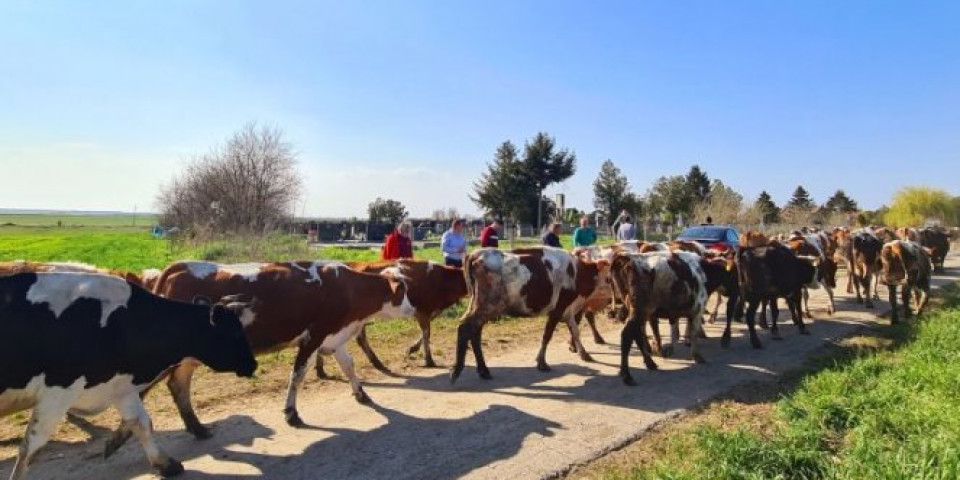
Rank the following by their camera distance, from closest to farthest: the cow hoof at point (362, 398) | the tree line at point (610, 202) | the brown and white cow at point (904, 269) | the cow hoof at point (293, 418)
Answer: the cow hoof at point (293, 418)
the cow hoof at point (362, 398)
the brown and white cow at point (904, 269)
the tree line at point (610, 202)

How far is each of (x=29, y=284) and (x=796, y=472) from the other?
19.8 feet

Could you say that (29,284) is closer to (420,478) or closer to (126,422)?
(126,422)

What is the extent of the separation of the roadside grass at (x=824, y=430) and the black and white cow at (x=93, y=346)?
137 inches

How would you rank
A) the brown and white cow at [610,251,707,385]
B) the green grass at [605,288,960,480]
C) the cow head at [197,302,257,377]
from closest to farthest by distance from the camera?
the green grass at [605,288,960,480], the cow head at [197,302,257,377], the brown and white cow at [610,251,707,385]

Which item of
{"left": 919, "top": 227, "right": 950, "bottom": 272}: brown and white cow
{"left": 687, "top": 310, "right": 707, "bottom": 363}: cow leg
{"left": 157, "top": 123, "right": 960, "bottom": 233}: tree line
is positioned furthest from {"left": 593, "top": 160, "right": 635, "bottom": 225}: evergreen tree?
{"left": 687, "top": 310, "right": 707, "bottom": 363}: cow leg

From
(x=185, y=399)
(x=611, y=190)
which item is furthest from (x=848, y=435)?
(x=611, y=190)

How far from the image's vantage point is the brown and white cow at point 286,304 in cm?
660

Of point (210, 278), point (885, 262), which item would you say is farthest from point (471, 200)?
point (210, 278)

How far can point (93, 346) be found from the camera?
4.75 metres

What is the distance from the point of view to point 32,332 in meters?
4.47

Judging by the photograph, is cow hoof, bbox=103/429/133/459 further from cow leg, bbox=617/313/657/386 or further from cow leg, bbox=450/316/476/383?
cow leg, bbox=617/313/657/386

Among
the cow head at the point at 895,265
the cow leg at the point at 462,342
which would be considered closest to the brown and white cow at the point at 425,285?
the cow leg at the point at 462,342

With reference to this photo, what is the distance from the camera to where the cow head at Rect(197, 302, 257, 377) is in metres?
5.50

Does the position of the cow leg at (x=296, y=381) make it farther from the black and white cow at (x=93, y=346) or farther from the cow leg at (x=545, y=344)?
the cow leg at (x=545, y=344)
